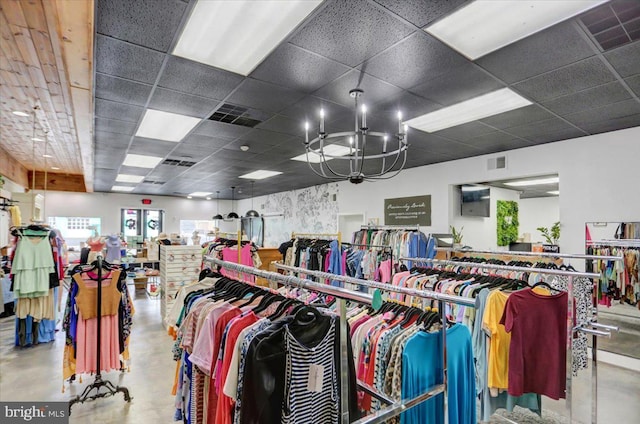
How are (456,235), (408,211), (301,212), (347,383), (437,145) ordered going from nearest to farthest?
(347,383)
(437,145)
(456,235)
(408,211)
(301,212)

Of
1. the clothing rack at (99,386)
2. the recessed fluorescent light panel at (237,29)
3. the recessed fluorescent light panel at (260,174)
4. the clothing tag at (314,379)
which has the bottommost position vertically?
the clothing rack at (99,386)

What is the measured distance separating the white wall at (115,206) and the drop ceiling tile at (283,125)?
9.99 m

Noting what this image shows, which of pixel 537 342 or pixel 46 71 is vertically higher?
pixel 46 71

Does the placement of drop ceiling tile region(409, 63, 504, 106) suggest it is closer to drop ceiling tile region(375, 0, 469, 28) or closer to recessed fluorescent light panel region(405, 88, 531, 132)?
recessed fluorescent light panel region(405, 88, 531, 132)

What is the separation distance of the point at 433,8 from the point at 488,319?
2108mm

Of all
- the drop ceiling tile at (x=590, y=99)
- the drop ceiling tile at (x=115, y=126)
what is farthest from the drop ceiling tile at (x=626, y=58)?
the drop ceiling tile at (x=115, y=126)

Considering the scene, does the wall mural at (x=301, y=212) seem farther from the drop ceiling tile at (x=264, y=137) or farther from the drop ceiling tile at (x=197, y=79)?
the drop ceiling tile at (x=197, y=79)

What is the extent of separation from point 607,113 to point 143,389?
5.83 m

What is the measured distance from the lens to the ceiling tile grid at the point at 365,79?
217 cm

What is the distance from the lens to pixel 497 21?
7.04 ft

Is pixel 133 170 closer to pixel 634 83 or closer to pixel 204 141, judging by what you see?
pixel 204 141

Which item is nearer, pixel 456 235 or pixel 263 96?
pixel 263 96

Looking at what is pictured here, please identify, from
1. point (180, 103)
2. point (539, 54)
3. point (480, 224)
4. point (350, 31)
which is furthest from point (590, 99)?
point (180, 103)

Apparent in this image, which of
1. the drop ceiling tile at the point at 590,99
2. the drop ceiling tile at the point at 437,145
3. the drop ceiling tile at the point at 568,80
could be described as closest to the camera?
the drop ceiling tile at the point at 568,80
